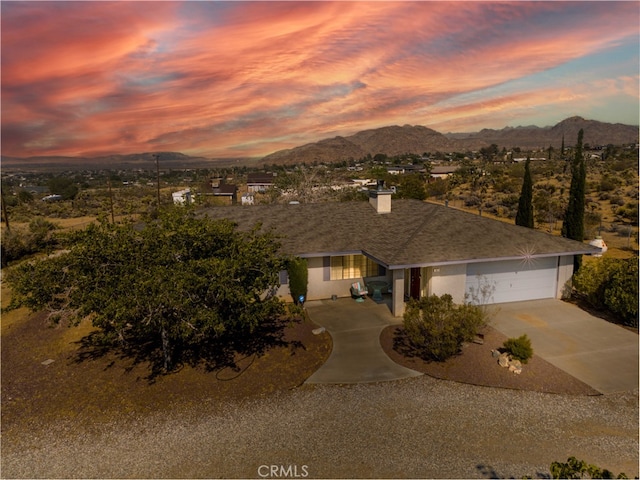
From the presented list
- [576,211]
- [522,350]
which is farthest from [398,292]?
[576,211]

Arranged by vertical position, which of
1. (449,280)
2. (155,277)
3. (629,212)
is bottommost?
(629,212)

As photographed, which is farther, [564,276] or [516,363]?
[564,276]

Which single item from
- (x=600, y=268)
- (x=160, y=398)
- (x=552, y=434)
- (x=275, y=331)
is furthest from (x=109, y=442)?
(x=600, y=268)

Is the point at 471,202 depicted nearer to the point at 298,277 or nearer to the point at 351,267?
the point at 351,267

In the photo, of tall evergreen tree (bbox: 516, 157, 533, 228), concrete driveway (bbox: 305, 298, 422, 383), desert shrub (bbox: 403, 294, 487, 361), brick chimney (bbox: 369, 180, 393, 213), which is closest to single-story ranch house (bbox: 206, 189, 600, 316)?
concrete driveway (bbox: 305, 298, 422, 383)

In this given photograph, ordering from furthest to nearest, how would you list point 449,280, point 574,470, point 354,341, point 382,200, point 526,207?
point 526,207 → point 382,200 → point 449,280 → point 354,341 → point 574,470
